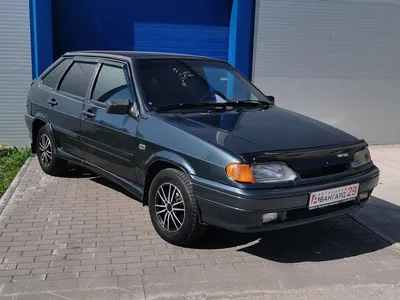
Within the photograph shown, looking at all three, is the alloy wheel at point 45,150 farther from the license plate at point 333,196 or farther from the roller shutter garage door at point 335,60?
the roller shutter garage door at point 335,60

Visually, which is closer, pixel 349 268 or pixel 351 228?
pixel 349 268

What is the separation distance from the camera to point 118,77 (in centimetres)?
485

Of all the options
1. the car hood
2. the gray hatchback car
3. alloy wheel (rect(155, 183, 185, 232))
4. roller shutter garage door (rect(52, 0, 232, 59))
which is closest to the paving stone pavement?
alloy wheel (rect(155, 183, 185, 232))

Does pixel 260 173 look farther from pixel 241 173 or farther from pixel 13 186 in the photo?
pixel 13 186

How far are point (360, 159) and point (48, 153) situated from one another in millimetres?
3962

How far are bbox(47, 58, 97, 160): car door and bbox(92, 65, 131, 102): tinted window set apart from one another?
0.67 ft

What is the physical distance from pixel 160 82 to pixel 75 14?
4.35 metres

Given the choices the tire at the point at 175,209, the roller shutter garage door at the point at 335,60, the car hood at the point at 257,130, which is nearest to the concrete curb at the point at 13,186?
the tire at the point at 175,209

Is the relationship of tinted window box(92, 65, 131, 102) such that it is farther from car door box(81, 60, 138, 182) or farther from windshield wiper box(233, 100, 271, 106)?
windshield wiper box(233, 100, 271, 106)

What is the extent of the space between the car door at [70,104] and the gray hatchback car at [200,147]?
15 millimetres

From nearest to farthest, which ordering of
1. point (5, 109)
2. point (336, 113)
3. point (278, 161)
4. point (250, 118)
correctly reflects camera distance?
point (278, 161) < point (250, 118) < point (5, 109) < point (336, 113)

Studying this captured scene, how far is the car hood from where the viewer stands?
3.76 metres

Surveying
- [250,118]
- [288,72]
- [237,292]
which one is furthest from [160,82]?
[288,72]

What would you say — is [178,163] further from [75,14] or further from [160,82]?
[75,14]
